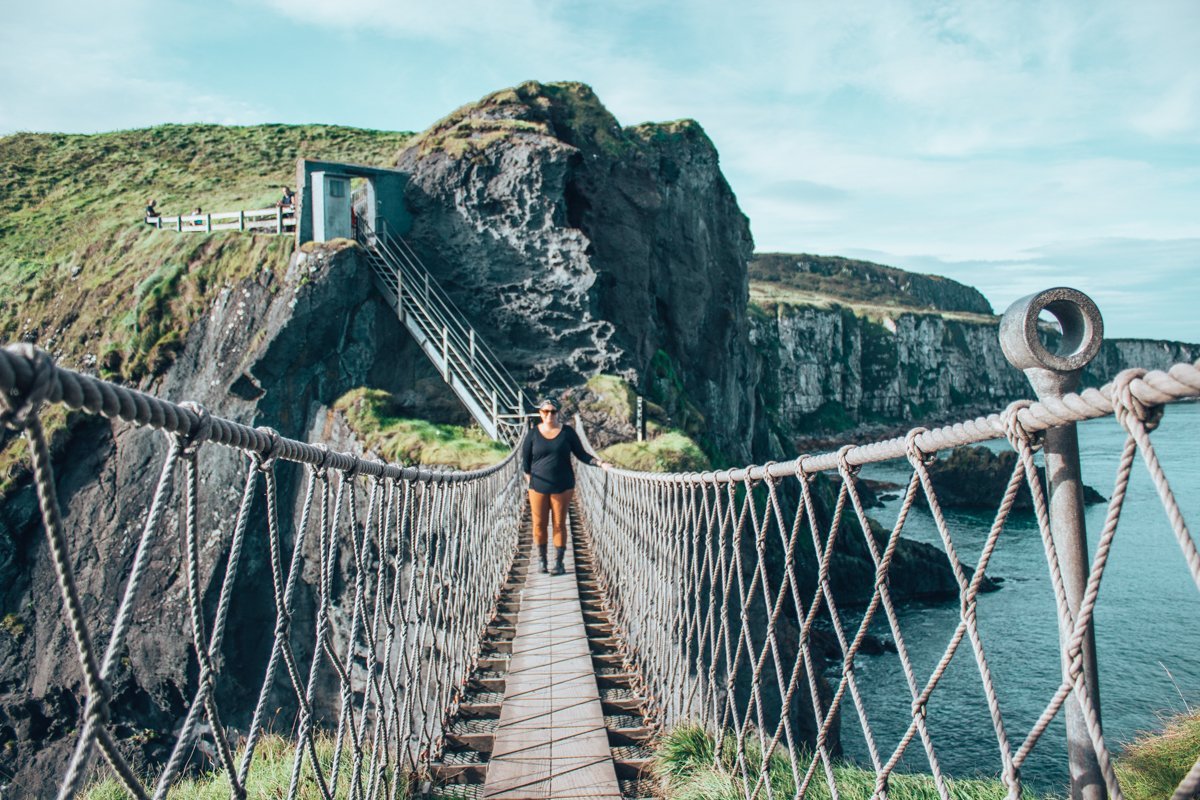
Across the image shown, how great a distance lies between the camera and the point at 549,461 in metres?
7.49

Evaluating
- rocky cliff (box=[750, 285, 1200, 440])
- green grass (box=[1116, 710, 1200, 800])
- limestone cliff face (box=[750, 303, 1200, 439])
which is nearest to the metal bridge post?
green grass (box=[1116, 710, 1200, 800])

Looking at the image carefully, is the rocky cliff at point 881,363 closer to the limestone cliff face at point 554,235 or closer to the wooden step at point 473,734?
the limestone cliff face at point 554,235

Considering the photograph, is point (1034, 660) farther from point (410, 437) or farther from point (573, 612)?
point (573, 612)

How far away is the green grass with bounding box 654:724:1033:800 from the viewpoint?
290cm

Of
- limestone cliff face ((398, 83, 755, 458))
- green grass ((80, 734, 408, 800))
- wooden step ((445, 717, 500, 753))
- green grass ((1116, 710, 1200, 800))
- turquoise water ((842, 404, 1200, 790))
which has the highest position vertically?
limestone cliff face ((398, 83, 755, 458))

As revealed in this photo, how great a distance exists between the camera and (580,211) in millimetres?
19469

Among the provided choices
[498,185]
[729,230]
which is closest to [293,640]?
[498,185]

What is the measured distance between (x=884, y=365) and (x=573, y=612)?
86.8 m

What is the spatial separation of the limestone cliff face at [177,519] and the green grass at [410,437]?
1.46ft

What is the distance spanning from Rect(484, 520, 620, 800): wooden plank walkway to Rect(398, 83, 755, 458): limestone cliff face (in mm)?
11532

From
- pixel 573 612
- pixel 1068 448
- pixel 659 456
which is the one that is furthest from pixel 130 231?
pixel 1068 448

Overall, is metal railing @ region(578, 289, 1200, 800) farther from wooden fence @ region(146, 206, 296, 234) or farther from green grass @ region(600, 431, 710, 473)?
wooden fence @ region(146, 206, 296, 234)

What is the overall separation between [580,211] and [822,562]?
17.9 meters

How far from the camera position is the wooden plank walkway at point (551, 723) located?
11.4 ft
